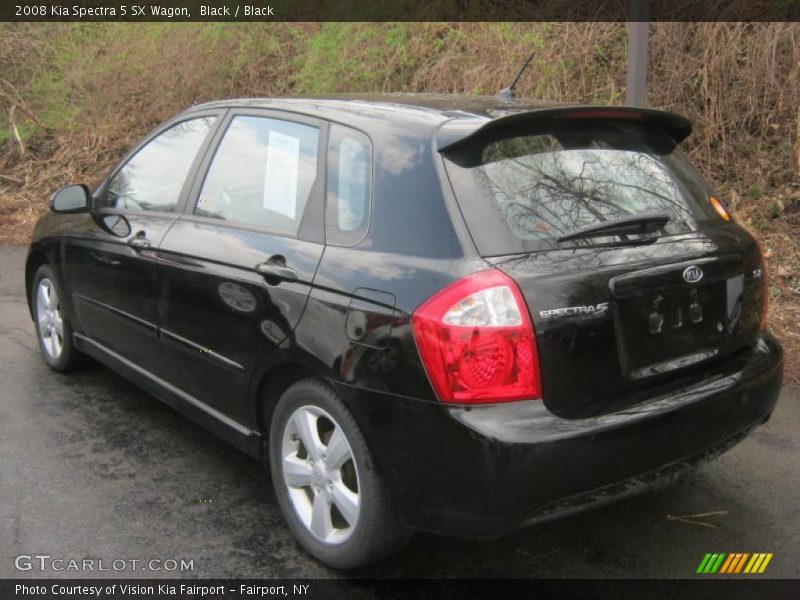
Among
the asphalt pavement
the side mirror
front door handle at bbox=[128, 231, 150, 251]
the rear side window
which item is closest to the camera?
Answer: the rear side window

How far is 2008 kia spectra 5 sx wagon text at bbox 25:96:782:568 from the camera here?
249 cm

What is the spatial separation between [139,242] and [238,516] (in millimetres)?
1446

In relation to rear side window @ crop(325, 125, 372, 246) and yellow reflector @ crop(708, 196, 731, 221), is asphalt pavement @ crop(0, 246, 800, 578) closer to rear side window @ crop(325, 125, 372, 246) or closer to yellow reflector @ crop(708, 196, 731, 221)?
yellow reflector @ crop(708, 196, 731, 221)

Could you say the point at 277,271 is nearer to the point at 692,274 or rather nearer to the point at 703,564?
the point at 692,274

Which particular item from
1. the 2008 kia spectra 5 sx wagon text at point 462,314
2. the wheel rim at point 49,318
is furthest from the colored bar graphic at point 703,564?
the wheel rim at point 49,318

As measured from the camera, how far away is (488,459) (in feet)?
7.98

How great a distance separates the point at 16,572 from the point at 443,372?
6.04 ft

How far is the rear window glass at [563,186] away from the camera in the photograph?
8.70 feet

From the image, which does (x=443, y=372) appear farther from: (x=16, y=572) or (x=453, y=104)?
(x=16, y=572)

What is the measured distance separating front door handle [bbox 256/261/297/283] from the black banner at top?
3.05 metres

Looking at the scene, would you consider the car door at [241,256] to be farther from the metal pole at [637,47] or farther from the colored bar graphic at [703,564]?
the metal pole at [637,47]

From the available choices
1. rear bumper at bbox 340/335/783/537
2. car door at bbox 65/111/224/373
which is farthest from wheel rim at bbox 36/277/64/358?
rear bumper at bbox 340/335/783/537

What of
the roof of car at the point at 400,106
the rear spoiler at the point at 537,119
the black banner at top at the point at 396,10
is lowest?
the rear spoiler at the point at 537,119

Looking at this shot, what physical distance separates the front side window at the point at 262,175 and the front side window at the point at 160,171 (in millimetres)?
258
